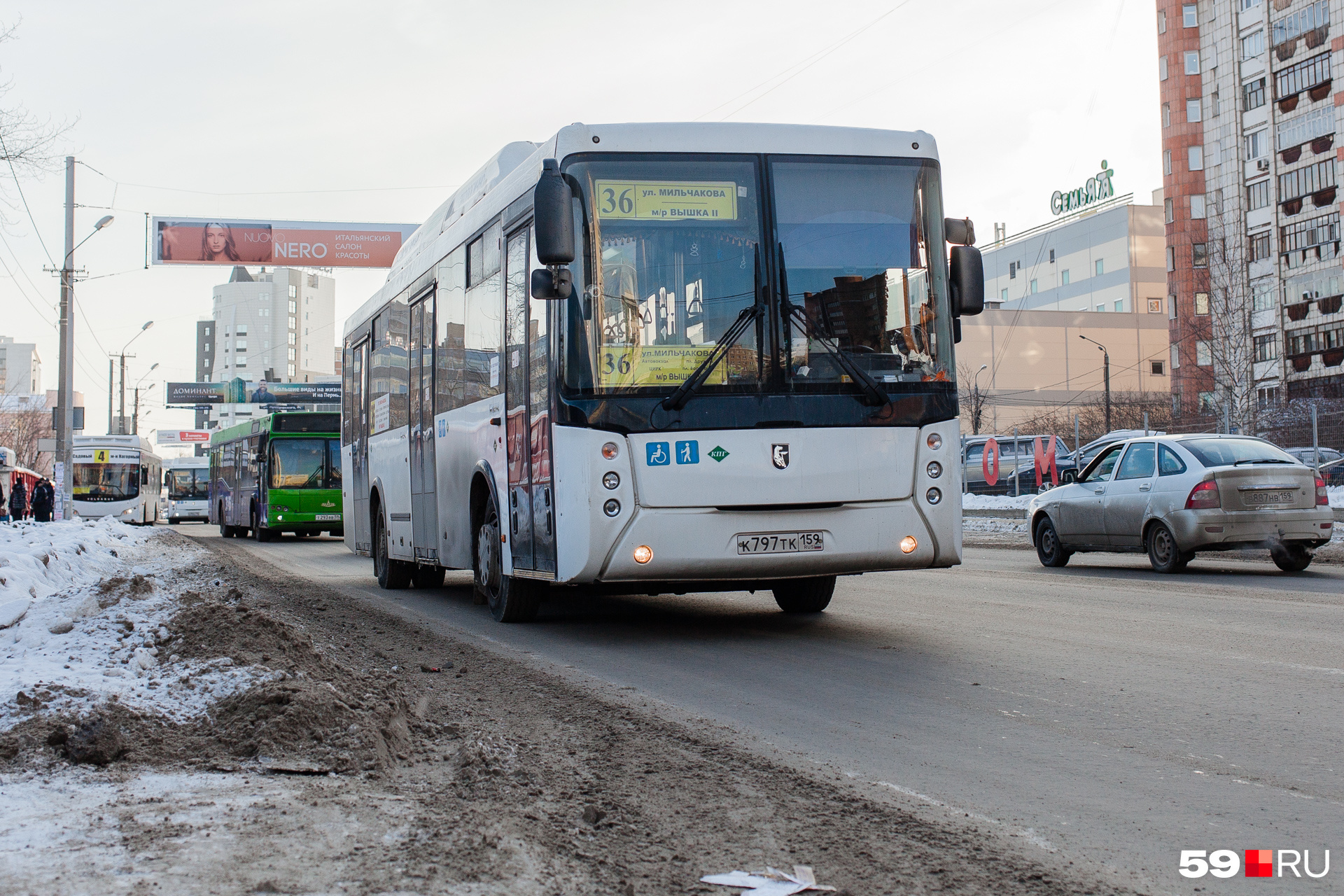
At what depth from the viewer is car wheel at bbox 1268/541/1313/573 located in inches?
564

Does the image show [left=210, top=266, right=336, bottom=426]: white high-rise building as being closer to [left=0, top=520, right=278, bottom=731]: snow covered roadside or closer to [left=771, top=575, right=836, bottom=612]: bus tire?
[left=0, top=520, right=278, bottom=731]: snow covered roadside

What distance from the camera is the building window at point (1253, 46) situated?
211 ft

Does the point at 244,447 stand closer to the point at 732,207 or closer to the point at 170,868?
the point at 732,207

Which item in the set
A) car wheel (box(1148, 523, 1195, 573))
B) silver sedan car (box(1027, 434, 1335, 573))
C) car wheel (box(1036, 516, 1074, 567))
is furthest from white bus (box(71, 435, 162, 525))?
car wheel (box(1148, 523, 1195, 573))

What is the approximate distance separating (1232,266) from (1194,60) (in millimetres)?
16115

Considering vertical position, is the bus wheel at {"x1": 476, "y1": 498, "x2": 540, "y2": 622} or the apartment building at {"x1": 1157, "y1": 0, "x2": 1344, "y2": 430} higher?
the apartment building at {"x1": 1157, "y1": 0, "x2": 1344, "y2": 430}

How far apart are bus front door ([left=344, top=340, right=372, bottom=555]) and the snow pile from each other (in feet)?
51.9

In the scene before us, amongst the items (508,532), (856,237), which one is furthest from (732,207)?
(508,532)

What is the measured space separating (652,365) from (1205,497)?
8.39 metres

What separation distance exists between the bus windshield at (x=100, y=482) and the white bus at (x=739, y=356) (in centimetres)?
4495

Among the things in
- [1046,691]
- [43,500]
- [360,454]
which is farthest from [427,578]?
[43,500]

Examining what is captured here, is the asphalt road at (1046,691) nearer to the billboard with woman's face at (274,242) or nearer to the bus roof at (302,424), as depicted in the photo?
the bus roof at (302,424)

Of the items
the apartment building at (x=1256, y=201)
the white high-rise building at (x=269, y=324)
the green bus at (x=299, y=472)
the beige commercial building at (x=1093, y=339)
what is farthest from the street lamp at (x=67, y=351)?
the white high-rise building at (x=269, y=324)

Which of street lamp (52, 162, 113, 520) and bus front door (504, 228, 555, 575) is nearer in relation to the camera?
bus front door (504, 228, 555, 575)
